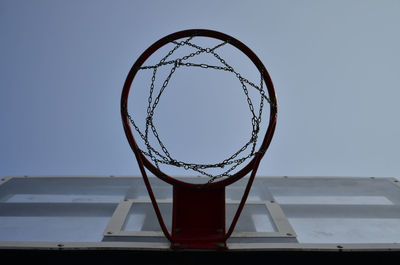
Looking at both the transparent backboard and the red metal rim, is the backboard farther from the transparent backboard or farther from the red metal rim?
the red metal rim

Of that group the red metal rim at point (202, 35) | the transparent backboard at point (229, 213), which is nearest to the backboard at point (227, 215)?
the transparent backboard at point (229, 213)

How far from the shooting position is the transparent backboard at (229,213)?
111 inches

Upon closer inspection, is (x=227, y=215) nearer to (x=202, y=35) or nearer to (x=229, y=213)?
(x=229, y=213)

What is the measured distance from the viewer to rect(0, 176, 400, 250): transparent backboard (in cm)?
283

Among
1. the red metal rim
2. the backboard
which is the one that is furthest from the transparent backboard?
the red metal rim

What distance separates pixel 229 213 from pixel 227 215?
3 cm

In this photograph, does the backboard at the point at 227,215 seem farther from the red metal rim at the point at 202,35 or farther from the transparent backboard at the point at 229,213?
the red metal rim at the point at 202,35

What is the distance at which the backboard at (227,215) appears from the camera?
108 inches

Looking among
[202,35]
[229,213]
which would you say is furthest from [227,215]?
[202,35]

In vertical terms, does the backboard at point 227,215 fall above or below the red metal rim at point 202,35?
below

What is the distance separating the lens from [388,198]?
139 inches
